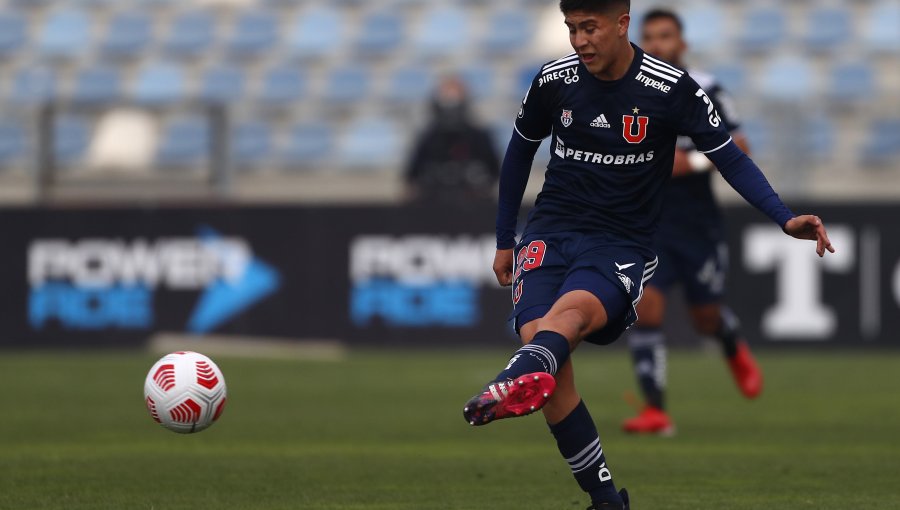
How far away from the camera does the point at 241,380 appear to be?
12.6m

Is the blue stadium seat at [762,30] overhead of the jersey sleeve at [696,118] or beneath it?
overhead

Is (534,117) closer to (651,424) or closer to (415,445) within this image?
(415,445)

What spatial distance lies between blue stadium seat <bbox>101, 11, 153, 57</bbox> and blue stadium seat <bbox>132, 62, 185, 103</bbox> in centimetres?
44

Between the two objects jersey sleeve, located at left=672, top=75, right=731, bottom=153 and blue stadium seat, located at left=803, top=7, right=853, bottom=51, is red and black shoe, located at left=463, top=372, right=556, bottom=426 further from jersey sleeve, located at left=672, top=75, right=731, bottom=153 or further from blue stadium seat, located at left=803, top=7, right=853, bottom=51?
blue stadium seat, located at left=803, top=7, right=853, bottom=51

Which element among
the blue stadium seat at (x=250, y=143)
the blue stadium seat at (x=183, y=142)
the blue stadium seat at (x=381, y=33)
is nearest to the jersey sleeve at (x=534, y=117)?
the blue stadium seat at (x=183, y=142)

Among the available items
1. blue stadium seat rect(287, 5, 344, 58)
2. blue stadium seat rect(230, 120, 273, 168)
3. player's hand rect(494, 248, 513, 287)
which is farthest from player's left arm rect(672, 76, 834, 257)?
blue stadium seat rect(287, 5, 344, 58)

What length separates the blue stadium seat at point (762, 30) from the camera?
20.5m

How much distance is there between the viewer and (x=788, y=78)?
20062 mm

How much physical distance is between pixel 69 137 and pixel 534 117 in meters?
11.2

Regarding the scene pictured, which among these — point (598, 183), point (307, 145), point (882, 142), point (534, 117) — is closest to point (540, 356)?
point (598, 183)

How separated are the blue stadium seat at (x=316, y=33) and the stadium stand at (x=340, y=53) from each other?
0.8 inches

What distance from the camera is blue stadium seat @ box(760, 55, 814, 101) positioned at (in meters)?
20.0

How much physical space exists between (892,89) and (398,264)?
8.16m

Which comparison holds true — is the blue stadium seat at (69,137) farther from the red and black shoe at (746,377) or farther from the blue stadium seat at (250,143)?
the red and black shoe at (746,377)
